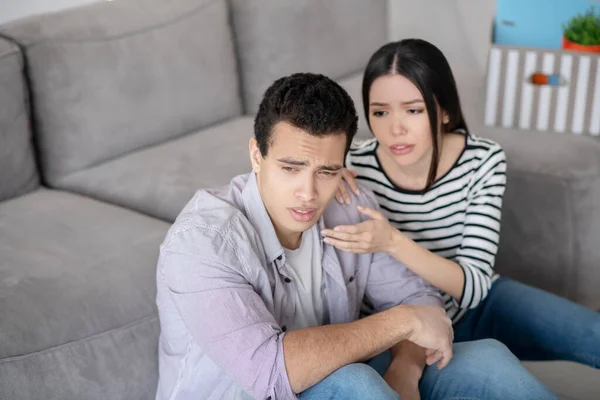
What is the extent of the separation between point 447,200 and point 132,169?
88cm

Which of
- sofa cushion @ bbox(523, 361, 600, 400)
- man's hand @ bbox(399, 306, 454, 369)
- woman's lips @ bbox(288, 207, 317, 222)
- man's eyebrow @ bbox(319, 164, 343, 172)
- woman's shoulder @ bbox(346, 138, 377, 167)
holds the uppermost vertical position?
man's eyebrow @ bbox(319, 164, 343, 172)

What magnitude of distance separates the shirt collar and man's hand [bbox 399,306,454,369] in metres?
0.27

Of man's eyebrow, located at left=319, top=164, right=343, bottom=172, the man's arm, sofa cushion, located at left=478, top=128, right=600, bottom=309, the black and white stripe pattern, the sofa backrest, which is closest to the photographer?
the man's arm

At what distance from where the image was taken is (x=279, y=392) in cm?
127

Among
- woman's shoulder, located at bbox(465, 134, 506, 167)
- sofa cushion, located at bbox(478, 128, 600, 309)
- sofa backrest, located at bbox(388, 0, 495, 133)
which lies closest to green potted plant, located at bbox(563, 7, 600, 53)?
sofa cushion, located at bbox(478, 128, 600, 309)

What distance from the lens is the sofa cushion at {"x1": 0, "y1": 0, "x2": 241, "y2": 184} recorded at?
2.08 meters

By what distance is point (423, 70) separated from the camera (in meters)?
1.67

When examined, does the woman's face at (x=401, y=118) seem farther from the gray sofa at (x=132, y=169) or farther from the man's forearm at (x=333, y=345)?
the gray sofa at (x=132, y=169)

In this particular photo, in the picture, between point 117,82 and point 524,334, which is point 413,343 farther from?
point 117,82

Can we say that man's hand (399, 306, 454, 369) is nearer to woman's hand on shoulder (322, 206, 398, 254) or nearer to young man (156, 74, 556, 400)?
young man (156, 74, 556, 400)

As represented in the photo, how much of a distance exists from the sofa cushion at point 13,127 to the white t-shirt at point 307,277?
0.88m

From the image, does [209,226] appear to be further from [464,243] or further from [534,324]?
[534,324]

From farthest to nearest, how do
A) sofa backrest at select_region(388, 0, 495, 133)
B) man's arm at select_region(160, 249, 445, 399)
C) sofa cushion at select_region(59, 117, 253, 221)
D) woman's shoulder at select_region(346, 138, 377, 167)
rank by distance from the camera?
sofa backrest at select_region(388, 0, 495, 133)
sofa cushion at select_region(59, 117, 253, 221)
woman's shoulder at select_region(346, 138, 377, 167)
man's arm at select_region(160, 249, 445, 399)

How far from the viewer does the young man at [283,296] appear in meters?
1.27
